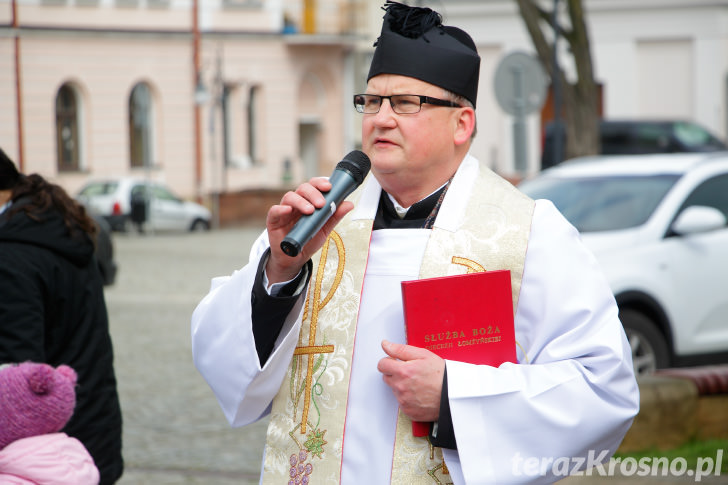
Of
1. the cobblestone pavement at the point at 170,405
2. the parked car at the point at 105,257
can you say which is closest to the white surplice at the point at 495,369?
the cobblestone pavement at the point at 170,405

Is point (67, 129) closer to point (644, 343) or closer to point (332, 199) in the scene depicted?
point (644, 343)

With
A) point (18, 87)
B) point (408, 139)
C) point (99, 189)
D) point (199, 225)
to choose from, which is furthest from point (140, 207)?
point (408, 139)

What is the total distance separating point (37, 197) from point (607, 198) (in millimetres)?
5664

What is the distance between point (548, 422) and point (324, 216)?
688 mm

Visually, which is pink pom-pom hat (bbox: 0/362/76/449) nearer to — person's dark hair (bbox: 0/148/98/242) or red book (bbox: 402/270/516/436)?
person's dark hair (bbox: 0/148/98/242)

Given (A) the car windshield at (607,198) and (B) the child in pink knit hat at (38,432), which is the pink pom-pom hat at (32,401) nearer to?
(B) the child in pink knit hat at (38,432)

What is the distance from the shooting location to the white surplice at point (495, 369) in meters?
2.70

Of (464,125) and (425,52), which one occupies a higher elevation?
(425,52)

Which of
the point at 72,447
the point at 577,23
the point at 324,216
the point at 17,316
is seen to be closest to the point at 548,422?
the point at 324,216

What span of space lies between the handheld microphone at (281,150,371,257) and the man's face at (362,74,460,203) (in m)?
0.06

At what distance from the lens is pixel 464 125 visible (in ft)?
9.71

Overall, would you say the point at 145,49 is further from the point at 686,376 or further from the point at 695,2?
the point at 686,376

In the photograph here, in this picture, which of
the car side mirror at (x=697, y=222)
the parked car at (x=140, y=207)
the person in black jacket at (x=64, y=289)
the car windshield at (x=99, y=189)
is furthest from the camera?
the car windshield at (x=99, y=189)

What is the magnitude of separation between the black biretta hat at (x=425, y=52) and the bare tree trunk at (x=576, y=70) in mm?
12821
